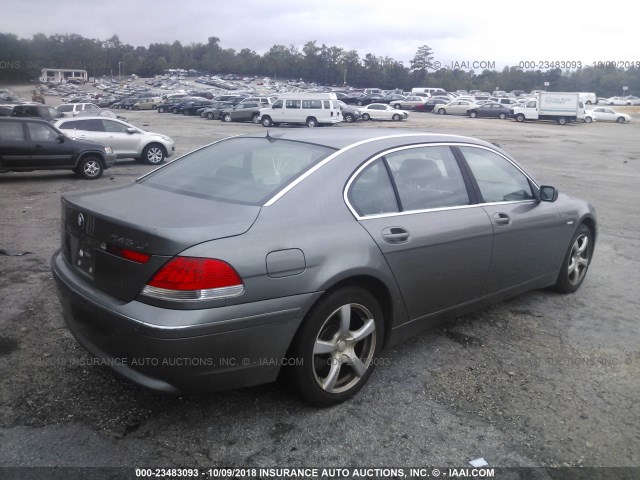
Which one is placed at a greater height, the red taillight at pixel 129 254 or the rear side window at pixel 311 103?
the rear side window at pixel 311 103

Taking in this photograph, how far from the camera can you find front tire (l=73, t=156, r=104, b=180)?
13.4 m

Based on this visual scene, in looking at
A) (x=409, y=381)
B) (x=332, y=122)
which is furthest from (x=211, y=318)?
(x=332, y=122)

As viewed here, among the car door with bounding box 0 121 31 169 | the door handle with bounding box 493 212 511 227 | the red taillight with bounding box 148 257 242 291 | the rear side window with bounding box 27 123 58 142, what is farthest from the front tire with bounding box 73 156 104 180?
the red taillight with bounding box 148 257 242 291

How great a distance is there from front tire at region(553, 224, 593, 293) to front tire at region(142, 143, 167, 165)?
1378 cm

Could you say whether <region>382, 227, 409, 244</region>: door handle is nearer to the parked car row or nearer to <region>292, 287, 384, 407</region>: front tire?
<region>292, 287, 384, 407</region>: front tire

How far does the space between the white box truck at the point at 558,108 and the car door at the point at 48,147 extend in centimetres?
4106

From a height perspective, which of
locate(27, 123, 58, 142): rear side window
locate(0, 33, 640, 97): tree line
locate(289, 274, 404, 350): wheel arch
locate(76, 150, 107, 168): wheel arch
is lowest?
locate(76, 150, 107, 168): wheel arch

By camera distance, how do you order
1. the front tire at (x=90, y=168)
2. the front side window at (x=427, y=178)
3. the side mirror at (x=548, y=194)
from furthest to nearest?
the front tire at (x=90, y=168)
the side mirror at (x=548, y=194)
the front side window at (x=427, y=178)

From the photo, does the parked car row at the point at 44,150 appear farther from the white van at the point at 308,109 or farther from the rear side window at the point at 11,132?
the white van at the point at 308,109

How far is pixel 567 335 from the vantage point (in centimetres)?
466

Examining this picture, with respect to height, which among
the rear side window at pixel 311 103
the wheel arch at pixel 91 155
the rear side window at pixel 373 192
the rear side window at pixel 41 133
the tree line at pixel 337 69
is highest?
the tree line at pixel 337 69

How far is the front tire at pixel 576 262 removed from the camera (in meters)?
5.42

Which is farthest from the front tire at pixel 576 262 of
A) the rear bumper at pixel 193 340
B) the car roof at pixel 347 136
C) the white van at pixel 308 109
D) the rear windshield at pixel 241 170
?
the white van at pixel 308 109

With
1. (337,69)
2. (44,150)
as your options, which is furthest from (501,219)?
(337,69)
